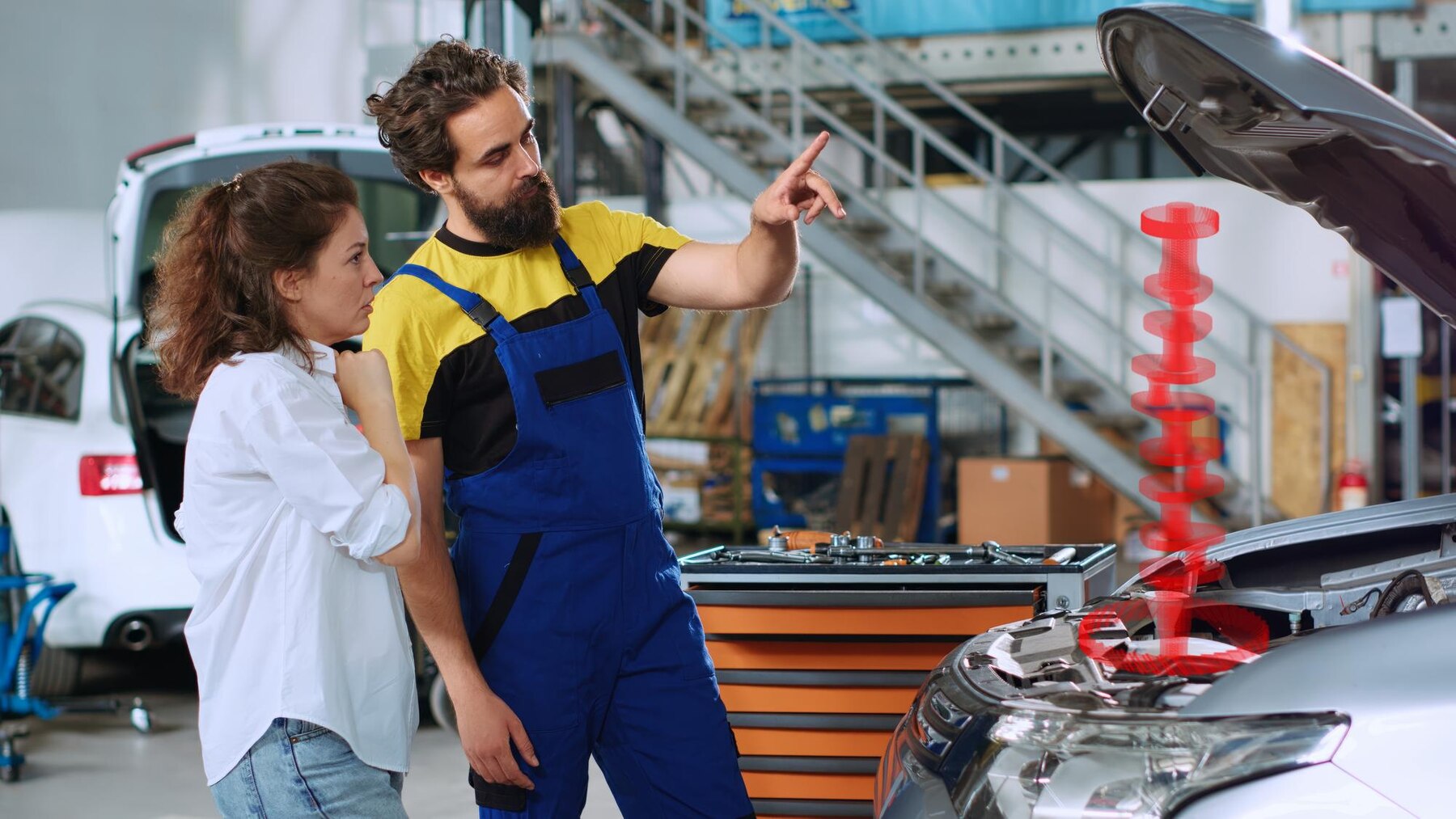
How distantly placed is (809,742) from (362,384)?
140 cm

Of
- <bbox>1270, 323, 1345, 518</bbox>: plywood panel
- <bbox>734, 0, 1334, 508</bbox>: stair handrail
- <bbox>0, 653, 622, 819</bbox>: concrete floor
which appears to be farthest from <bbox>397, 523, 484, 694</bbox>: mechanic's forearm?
<bbox>1270, 323, 1345, 518</bbox>: plywood panel

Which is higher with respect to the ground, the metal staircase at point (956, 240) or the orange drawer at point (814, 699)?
the metal staircase at point (956, 240)

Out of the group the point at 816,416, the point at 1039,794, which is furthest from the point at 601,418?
the point at 816,416

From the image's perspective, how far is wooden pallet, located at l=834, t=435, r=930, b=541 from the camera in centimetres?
829

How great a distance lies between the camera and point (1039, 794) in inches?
56.5

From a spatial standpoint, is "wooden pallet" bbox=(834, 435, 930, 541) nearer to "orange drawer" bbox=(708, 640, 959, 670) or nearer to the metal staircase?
the metal staircase

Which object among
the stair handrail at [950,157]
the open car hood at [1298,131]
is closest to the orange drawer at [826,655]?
the open car hood at [1298,131]

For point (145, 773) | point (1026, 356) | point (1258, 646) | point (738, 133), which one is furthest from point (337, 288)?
point (738, 133)

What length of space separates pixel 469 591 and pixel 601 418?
1.11 feet

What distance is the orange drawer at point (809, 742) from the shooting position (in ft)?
8.87

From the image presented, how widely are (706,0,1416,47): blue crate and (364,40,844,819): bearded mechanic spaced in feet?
25.0

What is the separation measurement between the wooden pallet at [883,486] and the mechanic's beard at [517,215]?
245 inches

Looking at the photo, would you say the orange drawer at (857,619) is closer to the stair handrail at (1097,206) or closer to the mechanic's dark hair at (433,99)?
the mechanic's dark hair at (433,99)

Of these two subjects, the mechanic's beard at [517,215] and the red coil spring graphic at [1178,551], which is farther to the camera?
the mechanic's beard at [517,215]
